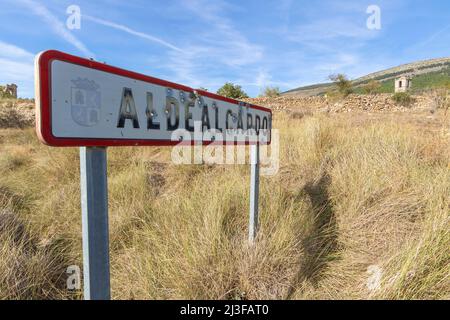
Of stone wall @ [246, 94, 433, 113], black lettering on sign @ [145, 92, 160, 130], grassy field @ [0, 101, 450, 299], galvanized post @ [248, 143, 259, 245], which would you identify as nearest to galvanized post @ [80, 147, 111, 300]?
black lettering on sign @ [145, 92, 160, 130]

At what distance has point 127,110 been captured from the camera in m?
1.03

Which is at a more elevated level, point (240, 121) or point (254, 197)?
point (240, 121)

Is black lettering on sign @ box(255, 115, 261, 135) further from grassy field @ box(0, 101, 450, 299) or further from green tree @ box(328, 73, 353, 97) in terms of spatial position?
green tree @ box(328, 73, 353, 97)

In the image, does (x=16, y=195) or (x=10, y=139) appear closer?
(x=16, y=195)

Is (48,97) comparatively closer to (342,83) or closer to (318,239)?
(318,239)

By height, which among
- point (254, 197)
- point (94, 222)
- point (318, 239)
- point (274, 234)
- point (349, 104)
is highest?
point (349, 104)

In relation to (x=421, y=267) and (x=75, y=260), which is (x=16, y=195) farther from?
(x=421, y=267)

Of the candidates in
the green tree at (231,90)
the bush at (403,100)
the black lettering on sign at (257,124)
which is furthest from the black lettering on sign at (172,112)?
the green tree at (231,90)

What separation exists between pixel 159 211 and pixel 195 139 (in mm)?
1369

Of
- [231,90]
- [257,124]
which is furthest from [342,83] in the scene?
[257,124]

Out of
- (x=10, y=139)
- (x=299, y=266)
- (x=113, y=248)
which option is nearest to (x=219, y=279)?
(x=299, y=266)

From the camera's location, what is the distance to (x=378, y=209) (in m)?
2.28

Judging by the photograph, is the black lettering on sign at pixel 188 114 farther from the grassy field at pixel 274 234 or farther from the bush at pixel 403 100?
the bush at pixel 403 100

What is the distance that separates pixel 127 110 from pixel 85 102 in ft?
0.57
